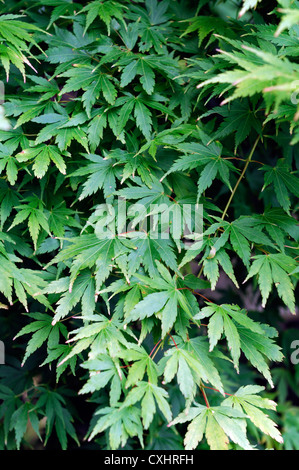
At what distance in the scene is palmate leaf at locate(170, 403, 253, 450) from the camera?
104cm

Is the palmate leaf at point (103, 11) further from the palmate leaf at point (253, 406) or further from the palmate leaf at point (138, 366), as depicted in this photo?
the palmate leaf at point (253, 406)

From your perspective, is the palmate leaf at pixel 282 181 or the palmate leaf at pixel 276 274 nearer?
the palmate leaf at pixel 276 274

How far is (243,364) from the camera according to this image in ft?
8.43

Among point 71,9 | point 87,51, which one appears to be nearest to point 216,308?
point 87,51

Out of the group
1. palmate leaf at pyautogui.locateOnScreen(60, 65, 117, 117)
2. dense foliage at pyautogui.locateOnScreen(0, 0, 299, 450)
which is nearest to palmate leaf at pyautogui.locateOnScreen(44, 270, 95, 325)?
dense foliage at pyautogui.locateOnScreen(0, 0, 299, 450)

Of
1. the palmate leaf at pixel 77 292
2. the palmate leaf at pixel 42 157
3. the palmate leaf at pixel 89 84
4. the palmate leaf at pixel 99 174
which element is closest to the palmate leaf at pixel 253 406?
the palmate leaf at pixel 77 292

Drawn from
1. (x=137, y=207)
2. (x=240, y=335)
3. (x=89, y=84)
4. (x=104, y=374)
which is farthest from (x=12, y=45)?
(x=240, y=335)

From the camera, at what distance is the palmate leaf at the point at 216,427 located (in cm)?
104

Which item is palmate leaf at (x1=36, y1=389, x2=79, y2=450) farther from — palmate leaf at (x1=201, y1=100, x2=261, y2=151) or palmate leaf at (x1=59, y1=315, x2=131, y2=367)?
palmate leaf at (x1=201, y1=100, x2=261, y2=151)

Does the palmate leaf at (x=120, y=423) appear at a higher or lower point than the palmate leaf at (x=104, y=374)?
lower

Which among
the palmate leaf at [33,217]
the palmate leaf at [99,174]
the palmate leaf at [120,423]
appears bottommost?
the palmate leaf at [120,423]

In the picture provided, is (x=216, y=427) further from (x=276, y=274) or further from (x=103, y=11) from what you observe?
(x=103, y=11)

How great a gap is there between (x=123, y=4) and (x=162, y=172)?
688 millimetres
